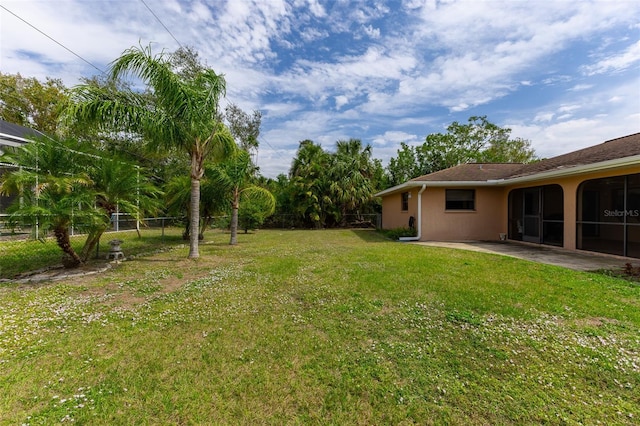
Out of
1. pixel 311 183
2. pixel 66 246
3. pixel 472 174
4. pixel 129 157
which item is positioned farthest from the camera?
pixel 311 183

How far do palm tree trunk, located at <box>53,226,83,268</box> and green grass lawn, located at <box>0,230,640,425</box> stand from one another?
1345 mm

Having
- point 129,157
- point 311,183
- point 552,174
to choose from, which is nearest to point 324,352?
point 129,157

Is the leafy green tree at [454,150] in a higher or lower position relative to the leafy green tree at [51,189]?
higher

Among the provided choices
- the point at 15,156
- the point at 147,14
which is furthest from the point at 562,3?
the point at 15,156

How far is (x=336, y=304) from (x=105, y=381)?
285cm

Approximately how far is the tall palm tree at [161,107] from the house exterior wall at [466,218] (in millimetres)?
9444

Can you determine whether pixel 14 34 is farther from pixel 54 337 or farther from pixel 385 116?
pixel 385 116

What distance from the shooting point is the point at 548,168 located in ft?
34.8

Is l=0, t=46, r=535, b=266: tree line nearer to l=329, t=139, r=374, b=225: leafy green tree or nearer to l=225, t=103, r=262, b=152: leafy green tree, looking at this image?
l=329, t=139, r=374, b=225: leafy green tree

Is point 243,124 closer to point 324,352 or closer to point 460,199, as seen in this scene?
point 460,199

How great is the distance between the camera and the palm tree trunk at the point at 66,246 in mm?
6293

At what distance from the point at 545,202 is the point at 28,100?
3279cm

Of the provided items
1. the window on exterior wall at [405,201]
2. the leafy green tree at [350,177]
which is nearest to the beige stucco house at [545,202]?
the window on exterior wall at [405,201]

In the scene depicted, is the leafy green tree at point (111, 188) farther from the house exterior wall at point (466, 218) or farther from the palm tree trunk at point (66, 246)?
the house exterior wall at point (466, 218)
